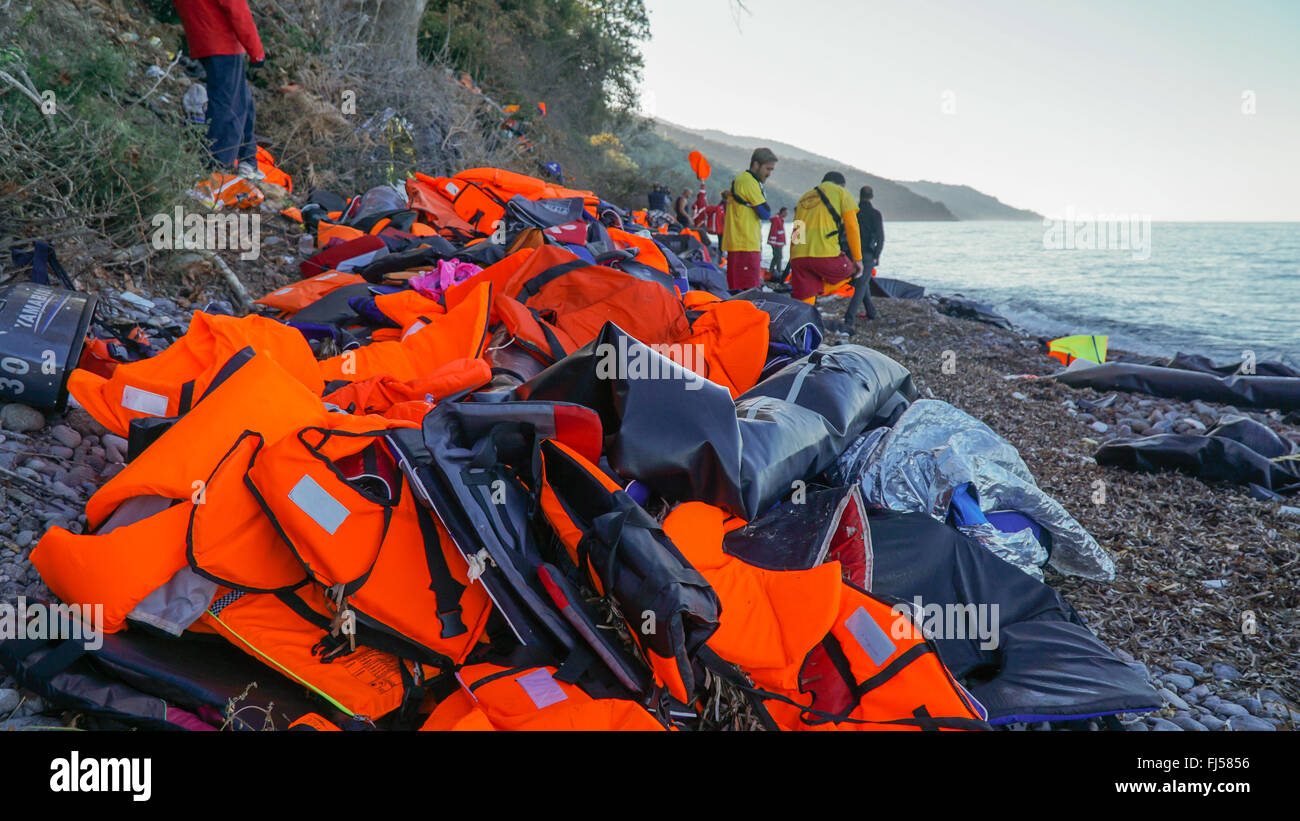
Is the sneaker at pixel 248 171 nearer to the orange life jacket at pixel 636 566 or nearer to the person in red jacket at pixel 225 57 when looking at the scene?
the person in red jacket at pixel 225 57

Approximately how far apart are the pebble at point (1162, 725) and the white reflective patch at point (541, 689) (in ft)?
5.74

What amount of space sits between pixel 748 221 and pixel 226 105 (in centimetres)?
478

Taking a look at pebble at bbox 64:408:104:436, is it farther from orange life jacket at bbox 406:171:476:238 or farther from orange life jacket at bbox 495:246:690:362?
orange life jacket at bbox 406:171:476:238

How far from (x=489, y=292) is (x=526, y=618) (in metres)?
1.83

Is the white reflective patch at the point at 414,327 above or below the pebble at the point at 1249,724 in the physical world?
above

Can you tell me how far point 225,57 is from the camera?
5.32 m

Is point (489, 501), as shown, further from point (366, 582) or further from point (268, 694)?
point (268, 694)

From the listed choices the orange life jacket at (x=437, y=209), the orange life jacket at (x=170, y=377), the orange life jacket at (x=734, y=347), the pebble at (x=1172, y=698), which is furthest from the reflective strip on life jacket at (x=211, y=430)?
the orange life jacket at (x=437, y=209)

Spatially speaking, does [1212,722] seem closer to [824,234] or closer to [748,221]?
[824,234]

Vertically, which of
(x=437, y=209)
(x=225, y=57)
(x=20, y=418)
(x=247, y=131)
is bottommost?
(x=20, y=418)

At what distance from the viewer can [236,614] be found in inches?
71.3

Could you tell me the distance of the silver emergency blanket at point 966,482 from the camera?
260 cm

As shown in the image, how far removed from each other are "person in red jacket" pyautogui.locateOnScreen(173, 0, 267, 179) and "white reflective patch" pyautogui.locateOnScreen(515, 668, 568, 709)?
4.94m

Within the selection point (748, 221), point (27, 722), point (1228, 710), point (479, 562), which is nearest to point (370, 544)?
point (479, 562)
